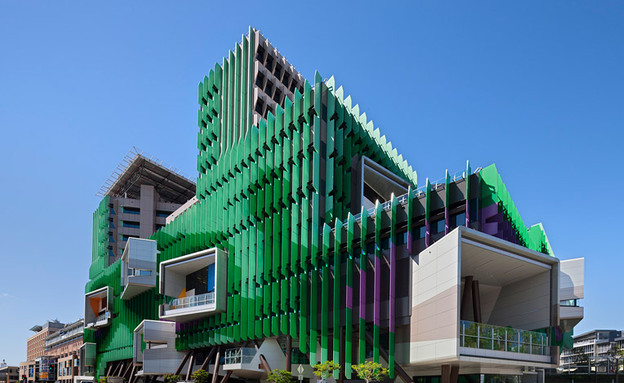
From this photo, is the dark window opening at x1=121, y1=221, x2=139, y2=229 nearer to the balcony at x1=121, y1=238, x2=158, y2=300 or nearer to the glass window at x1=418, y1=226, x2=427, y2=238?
the balcony at x1=121, y1=238, x2=158, y2=300

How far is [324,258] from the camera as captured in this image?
4822 cm

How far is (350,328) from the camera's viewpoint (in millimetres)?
43000

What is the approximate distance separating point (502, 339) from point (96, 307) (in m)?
92.7

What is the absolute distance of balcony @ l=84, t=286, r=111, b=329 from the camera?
342 ft

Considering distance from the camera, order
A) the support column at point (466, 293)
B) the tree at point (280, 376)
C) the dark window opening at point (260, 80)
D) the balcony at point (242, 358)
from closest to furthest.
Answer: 1. the support column at point (466, 293)
2. the tree at point (280, 376)
3. the balcony at point (242, 358)
4. the dark window opening at point (260, 80)

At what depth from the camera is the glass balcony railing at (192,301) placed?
63219 millimetres

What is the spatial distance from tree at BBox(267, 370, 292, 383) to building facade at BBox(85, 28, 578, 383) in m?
1.83

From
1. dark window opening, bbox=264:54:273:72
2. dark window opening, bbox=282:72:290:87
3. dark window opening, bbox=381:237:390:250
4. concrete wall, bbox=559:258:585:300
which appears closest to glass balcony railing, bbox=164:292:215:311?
dark window opening, bbox=381:237:390:250

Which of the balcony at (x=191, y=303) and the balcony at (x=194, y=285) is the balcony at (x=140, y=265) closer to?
the balcony at (x=194, y=285)

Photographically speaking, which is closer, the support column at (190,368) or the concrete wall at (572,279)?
the concrete wall at (572,279)

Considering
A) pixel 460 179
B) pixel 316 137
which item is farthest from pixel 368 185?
pixel 460 179

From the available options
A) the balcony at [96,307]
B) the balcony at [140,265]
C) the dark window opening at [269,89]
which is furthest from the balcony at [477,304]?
the balcony at [96,307]

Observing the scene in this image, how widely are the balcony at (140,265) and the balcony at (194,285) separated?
8.47 m

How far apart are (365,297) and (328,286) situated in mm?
4839
